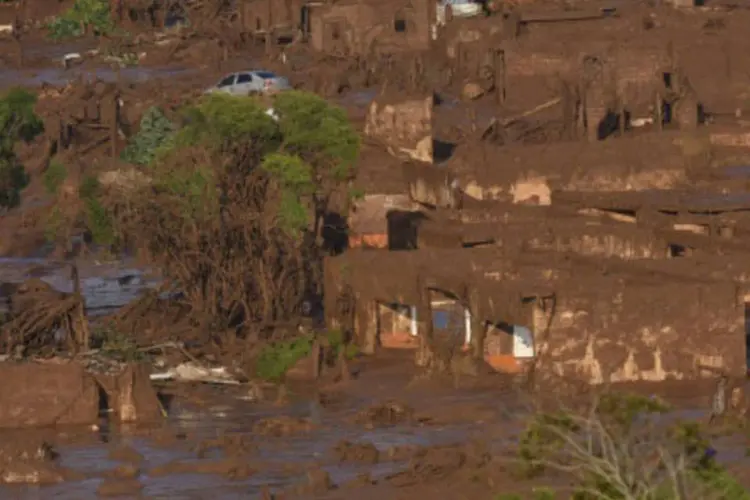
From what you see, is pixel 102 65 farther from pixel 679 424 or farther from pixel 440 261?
pixel 679 424

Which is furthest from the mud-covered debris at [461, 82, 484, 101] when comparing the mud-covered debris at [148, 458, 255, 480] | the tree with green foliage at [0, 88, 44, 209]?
the mud-covered debris at [148, 458, 255, 480]

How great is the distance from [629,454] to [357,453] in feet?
32.5

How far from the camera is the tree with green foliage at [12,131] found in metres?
39.1

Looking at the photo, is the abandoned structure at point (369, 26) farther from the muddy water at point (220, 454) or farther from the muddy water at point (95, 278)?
the muddy water at point (220, 454)

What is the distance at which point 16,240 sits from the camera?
165 feet

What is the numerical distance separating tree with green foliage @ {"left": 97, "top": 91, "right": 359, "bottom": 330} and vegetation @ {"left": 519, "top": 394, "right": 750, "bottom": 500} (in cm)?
1566

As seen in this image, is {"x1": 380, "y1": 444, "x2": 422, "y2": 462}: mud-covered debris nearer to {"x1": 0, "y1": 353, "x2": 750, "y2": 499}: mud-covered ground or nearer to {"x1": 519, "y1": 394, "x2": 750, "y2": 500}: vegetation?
{"x1": 0, "y1": 353, "x2": 750, "y2": 499}: mud-covered ground

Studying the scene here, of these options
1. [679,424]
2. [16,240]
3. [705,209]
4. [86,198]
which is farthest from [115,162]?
[679,424]

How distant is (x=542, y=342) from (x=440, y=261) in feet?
11.3

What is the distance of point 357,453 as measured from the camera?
31531mm

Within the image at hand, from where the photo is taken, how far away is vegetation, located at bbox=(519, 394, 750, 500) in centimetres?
2088

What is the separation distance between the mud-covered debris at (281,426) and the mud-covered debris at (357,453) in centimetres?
143

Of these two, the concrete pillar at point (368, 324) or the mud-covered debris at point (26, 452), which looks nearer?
the mud-covered debris at point (26, 452)

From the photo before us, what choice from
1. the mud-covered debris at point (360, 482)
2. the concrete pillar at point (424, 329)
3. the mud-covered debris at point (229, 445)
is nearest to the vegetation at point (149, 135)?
the concrete pillar at point (424, 329)
